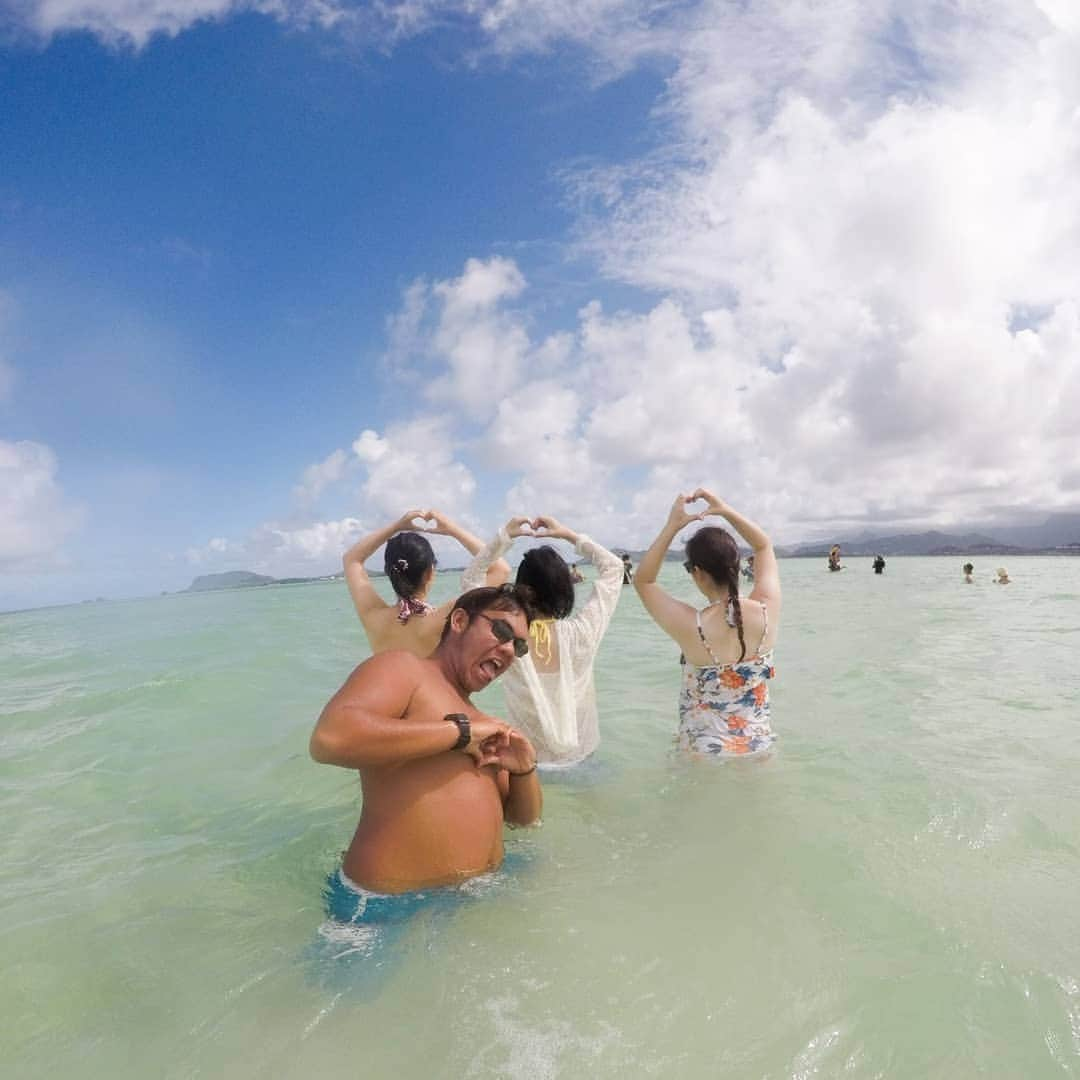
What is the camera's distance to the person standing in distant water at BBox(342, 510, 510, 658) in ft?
14.7

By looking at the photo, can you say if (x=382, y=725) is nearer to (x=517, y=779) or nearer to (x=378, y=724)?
(x=378, y=724)

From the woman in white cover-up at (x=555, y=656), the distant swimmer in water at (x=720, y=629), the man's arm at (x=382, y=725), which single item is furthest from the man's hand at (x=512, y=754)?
the distant swimmer in water at (x=720, y=629)

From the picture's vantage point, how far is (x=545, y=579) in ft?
13.0

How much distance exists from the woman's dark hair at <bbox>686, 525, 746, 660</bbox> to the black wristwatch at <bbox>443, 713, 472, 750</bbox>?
6.35 ft

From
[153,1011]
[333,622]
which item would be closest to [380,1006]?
[153,1011]

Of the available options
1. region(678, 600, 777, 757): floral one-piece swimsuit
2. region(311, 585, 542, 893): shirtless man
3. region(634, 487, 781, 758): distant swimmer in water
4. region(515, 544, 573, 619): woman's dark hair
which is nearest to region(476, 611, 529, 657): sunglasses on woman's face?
region(311, 585, 542, 893): shirtless man

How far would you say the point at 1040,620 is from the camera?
607 inches

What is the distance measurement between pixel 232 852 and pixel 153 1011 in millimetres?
1835

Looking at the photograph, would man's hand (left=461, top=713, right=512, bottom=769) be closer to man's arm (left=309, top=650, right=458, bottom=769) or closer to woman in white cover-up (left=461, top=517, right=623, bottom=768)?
man's arm (left=309, top=650, right=458, bottom=769)

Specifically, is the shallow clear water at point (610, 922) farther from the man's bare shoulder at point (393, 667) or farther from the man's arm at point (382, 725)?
the man's bare shoulder at point (393, 667)

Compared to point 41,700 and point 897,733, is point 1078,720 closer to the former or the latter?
point 897,733

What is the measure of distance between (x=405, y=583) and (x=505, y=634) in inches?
63.3

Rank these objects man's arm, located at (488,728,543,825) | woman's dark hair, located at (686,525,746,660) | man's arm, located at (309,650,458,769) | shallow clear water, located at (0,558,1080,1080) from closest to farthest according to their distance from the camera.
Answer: shallow clear water, located at (0,558,1080,1080), man's arm, located at (309,650,458,769), man's arm, located at (488,728,543,825), woman's dark hair, located at (686,525,746,660)

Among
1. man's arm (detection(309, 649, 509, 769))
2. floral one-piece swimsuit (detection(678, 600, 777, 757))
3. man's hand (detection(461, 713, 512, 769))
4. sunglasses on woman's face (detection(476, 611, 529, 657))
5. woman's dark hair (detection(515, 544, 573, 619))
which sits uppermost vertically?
woman's dark hair (detection(515, 544, 573, 619))
